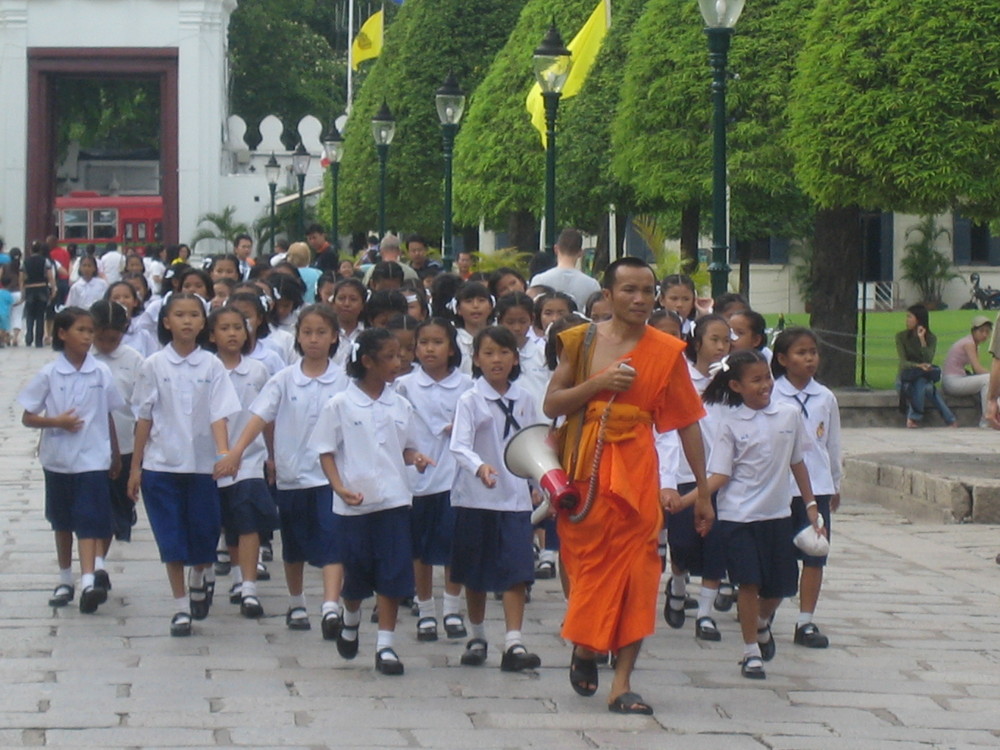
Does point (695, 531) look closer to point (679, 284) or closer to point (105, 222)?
point (679, 284)

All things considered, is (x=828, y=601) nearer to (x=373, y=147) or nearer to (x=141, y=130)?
(x=373, y=147)

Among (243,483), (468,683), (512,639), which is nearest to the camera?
(468,683)

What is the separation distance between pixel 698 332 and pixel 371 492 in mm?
2231

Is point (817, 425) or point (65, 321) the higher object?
point (65, 321)

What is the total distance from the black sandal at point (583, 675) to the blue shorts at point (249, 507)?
241 centimetres

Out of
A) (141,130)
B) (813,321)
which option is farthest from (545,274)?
(141,130)

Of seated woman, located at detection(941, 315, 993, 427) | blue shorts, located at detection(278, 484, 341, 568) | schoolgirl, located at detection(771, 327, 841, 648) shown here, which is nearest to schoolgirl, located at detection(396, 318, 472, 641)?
blue shorts, located at detection(278, 484, 341, 568)

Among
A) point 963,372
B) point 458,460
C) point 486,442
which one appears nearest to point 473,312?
point 486,442

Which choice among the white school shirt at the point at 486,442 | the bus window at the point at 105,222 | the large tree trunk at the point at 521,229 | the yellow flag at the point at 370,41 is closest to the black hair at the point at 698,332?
the white school shirt at the point at 486,442

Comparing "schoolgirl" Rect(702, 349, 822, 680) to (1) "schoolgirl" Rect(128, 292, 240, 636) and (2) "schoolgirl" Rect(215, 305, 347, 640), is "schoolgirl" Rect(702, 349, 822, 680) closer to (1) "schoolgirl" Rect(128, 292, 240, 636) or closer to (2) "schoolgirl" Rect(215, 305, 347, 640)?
(2) "schoolgirl" Rect(215, 305, 347, 640)

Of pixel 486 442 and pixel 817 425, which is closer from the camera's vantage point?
pixel 486 442

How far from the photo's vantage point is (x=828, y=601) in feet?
31.6

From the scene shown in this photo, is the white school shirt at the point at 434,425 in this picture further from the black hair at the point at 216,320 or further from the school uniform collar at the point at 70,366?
the school uniform collar at the point at 70,366

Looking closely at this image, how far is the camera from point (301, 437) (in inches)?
343
